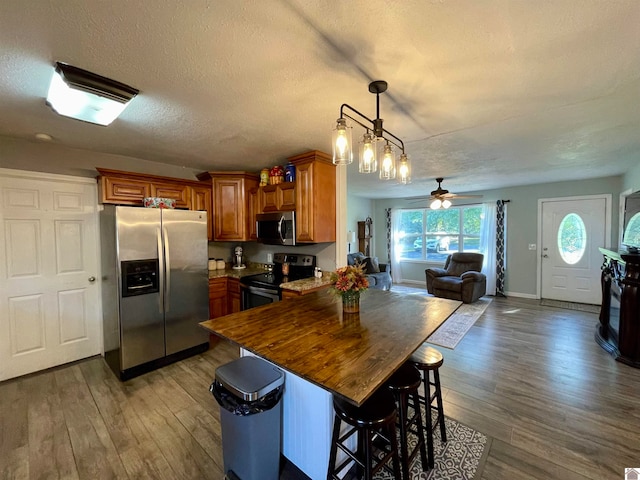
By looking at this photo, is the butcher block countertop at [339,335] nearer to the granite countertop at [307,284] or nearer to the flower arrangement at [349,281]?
the flower arrangement at [349,281]

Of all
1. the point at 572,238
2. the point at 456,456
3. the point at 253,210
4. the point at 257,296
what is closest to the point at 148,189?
the point at 253,210

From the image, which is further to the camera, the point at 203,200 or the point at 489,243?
the point at 489,243

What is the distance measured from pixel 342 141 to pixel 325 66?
0.42 meters

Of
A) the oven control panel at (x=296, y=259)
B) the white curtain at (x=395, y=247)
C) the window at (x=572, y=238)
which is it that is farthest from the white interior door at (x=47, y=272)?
the window at (x=572, y=238)

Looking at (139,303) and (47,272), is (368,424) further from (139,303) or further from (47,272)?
(47,272)

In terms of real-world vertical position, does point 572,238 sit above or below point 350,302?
above

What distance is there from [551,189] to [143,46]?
6.76 meters

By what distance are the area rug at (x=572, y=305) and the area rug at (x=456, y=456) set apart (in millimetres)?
4422

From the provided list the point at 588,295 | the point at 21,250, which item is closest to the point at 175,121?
the point at 21,250

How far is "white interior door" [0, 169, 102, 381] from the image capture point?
268 centimetres

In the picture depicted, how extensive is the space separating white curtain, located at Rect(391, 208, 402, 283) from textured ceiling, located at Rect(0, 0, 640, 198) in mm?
4821

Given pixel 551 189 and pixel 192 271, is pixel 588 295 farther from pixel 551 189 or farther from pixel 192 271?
pixel 192 271

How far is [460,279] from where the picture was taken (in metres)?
5.48

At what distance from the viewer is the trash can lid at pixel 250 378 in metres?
1.40
